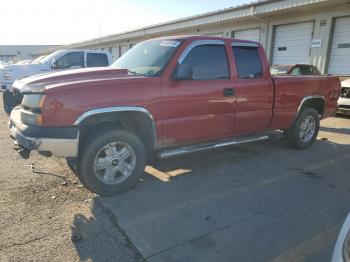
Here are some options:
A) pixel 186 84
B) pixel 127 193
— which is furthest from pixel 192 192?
pixel 186 84

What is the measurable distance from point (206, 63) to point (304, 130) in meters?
2.99

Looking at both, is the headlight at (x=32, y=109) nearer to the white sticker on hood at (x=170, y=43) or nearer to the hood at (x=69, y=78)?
the hood at (x=69, y=78)

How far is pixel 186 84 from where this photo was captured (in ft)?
14.9

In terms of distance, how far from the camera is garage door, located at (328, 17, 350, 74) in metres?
12.5

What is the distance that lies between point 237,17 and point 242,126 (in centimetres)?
1200

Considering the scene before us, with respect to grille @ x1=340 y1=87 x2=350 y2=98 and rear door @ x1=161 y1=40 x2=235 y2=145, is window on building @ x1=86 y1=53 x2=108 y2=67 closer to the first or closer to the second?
rear door @ x1=161 y1=40 x2=235 y2=145

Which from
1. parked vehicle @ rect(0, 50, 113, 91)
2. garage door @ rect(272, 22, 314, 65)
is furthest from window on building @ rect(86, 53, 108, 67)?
garage door @ rect(272, 22, 314, 65)

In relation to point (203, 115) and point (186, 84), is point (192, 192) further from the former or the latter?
point (186, 84)

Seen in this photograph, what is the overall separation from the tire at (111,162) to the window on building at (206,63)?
47.9 inches

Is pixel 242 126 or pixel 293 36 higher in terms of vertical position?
pixel 293 36

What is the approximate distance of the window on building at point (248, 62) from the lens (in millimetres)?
5273

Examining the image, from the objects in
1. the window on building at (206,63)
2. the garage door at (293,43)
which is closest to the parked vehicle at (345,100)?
the garage door at (293,43)

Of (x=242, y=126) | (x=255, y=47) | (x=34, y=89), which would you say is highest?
(x=255, y=47)

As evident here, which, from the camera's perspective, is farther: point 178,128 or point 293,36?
point 293,36
